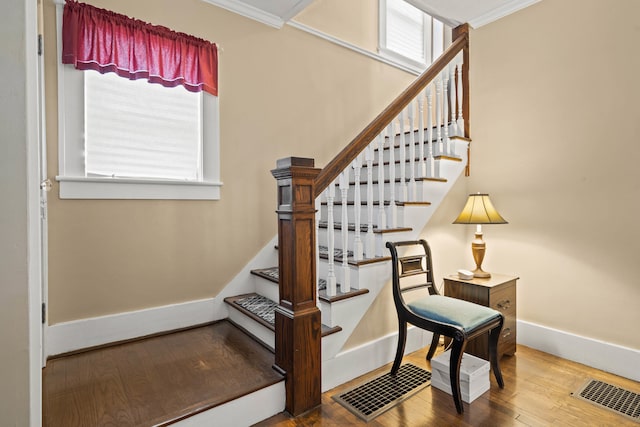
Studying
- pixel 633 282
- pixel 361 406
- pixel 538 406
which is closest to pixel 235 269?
pixel 361 406

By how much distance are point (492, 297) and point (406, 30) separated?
3.42 meters

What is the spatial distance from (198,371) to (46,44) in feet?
7.11

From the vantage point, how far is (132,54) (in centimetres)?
229

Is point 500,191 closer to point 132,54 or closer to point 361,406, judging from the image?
point 361,406

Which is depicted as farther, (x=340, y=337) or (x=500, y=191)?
(x=500, y=191)

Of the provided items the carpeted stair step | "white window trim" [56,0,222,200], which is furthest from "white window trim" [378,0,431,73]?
the carpeted stair step

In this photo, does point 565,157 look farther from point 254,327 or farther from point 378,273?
point 254,327

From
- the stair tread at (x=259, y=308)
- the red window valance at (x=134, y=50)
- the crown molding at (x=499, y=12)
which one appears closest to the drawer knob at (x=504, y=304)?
the stair tread at (x=259, y=308)

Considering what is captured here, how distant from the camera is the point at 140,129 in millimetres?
2408

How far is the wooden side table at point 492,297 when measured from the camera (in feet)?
7.38

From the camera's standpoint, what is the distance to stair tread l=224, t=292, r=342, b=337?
2094 mm

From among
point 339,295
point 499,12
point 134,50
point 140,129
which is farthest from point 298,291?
point 499,12

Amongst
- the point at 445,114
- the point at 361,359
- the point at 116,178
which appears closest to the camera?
the point at 361,359

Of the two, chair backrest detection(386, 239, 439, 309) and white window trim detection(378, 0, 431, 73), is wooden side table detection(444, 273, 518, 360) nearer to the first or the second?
chair backrest detection(386, 239, 439, 309)
